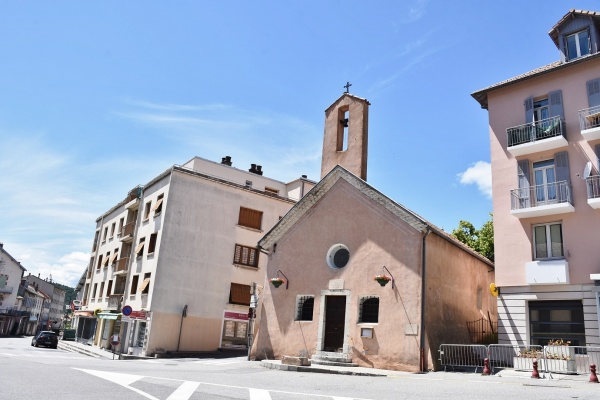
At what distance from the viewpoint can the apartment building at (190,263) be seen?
1104 inches

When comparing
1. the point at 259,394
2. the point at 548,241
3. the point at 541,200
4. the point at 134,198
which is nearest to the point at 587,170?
the point at 541,200

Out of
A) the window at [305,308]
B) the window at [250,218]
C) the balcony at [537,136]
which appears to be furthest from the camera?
the window at [250,218]

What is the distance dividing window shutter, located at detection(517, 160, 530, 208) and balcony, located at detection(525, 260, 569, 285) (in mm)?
2304

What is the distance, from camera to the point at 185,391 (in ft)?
33.7

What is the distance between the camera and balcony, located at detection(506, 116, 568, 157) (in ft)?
57.9

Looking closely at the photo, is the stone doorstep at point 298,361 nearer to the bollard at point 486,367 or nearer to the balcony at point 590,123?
the bollard at point 486,367

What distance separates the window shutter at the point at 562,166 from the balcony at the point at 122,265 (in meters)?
27.9

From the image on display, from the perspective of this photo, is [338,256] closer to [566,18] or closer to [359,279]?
[359,279]

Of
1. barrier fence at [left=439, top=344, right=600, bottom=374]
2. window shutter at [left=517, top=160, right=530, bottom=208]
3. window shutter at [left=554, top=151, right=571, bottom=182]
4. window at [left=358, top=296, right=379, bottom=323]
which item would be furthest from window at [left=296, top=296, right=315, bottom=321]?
window shutter at [left=554, top=151, right=571, bottom=182]

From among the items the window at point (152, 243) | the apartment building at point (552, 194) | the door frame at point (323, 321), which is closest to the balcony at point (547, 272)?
the apartment building at point (552, 194)

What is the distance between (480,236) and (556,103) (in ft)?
58.6

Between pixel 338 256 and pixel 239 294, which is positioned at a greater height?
pixel 338 256

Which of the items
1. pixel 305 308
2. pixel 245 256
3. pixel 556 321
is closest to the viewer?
pixel 556 321

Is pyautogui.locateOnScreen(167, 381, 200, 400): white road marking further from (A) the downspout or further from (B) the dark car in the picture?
(B) the dark car
